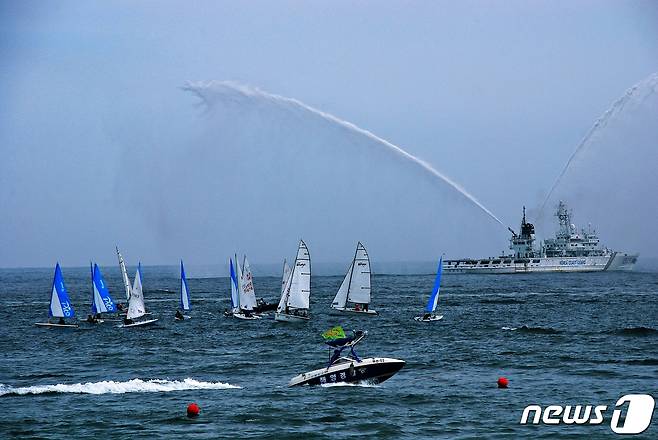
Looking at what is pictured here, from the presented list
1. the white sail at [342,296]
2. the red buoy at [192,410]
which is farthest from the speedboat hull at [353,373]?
the white sail at [342,296]

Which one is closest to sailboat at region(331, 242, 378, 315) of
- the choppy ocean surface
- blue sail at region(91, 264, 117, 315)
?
the choppy ocean surface

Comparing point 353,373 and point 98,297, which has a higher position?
point 98,297

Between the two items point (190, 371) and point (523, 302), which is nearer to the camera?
point (190, 371)

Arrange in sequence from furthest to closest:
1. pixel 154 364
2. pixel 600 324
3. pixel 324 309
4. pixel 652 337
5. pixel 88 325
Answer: pixel 324 309
pixel 88 325
pixel 600 324
pixel 652 337
pixel 154 364

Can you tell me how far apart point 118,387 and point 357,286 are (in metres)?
56.9

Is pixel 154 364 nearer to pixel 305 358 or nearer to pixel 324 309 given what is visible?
pixel 305 358

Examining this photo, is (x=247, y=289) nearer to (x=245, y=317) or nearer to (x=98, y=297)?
(x=245, y=317)

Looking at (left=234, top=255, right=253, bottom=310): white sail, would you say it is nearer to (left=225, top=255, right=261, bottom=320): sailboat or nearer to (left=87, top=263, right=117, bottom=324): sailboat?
(left=225, top=255, right=261, bottom=320): sailboat

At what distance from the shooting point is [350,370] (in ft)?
181

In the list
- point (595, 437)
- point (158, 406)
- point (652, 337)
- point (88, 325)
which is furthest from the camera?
point (88, 325)

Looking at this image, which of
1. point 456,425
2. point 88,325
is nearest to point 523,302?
point 88,325

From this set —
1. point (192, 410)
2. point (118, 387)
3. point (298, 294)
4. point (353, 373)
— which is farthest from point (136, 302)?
point (192, 410)

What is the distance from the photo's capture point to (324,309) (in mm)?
124750

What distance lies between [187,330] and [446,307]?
4279 centimetres
